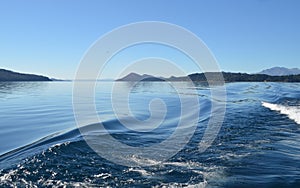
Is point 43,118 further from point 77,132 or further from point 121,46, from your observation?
point 121,46

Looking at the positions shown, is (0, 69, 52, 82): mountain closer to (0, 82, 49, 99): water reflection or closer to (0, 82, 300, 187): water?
(0, 82, 49, 99): water reflection

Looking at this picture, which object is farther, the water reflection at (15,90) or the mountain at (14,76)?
the mountain at (14,76)

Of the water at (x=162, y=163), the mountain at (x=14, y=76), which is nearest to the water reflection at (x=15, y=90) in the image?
the water at (x=162, y=163)

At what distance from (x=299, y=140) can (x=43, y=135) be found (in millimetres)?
10615

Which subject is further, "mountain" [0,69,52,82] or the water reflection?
"mountain" [0,69,52,82]

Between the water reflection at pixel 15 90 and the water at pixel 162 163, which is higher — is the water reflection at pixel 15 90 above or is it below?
above

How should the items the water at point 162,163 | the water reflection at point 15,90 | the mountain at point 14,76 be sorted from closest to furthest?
1. the water at point 162,163
2. the water reflection at point 15,90
3. the mountain at point 14,76

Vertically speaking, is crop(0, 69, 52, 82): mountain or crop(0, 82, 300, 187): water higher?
crop(0, 69, 52, 82): mountain

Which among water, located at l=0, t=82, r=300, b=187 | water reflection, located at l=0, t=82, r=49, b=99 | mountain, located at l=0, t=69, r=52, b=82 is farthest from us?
mountain, located at l=0, t=69, r=52, b=82

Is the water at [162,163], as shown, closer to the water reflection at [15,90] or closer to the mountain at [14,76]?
the water reflection at [15,90]

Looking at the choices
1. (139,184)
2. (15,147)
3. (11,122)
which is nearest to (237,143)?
(139,184)

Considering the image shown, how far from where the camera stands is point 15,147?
1200cm

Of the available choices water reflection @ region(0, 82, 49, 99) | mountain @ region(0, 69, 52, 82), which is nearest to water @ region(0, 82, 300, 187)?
water reflection @ region(0, 82, 49, 99)

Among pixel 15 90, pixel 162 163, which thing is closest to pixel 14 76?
pixel 15 90
